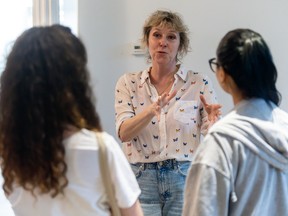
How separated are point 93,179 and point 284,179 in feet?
1.83

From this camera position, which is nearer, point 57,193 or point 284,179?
point 57,193

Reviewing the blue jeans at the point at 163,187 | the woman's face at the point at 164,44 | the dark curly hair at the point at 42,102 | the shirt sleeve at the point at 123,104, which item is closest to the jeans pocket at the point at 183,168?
the blue jeans at the point at 163,187

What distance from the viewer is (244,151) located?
1.09m

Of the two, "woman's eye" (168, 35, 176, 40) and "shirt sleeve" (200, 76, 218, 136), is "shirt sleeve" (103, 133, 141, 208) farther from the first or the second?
"woman's eye" (168, 35, 176, 40)

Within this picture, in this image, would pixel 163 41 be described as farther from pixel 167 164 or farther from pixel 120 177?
pixel 120 177

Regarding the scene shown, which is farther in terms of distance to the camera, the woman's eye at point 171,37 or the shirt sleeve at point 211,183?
the woman's eye at point 171,37

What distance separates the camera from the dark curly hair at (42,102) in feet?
3.25

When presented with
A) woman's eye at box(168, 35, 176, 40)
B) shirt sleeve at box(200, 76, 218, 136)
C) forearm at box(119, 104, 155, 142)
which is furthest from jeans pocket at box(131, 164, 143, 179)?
woman's eye at box(168, 35, 176, 40)

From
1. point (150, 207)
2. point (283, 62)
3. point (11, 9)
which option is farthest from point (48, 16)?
point (283, 62)

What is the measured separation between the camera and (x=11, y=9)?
2396 millimetres

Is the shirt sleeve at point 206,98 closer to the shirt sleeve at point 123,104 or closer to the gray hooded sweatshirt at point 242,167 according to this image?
the shirt sleeve at point 123,104

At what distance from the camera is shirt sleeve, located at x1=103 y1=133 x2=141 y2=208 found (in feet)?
3.40

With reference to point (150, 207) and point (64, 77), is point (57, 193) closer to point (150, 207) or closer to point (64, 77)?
point (64, 77)

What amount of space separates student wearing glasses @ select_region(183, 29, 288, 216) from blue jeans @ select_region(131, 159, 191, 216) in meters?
0.63
